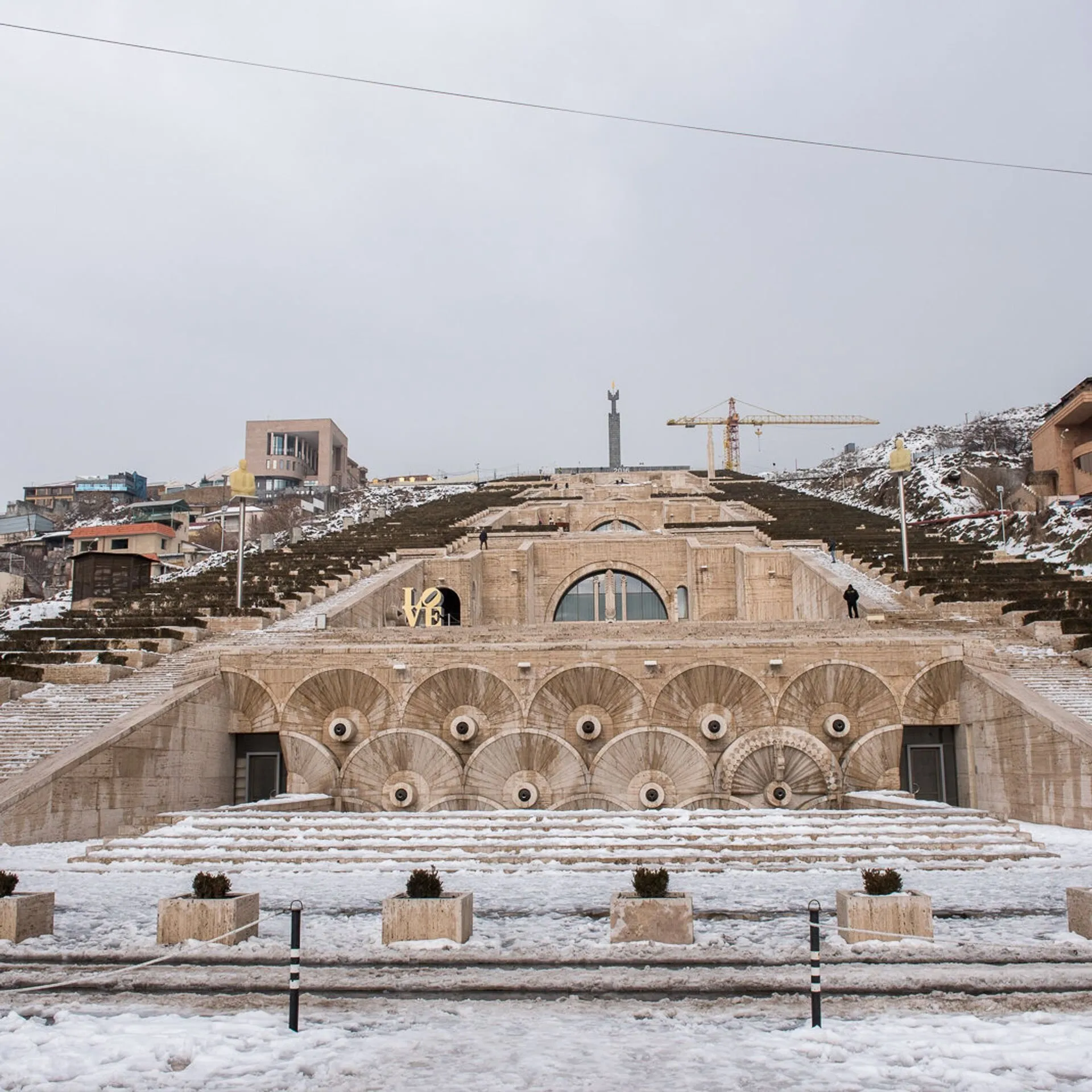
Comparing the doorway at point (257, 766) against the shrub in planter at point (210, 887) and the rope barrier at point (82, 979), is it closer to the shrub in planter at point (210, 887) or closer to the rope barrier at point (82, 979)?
the shrub in planter at point (210, 887)

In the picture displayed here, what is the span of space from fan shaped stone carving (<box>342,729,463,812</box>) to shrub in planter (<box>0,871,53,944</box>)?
8406mm

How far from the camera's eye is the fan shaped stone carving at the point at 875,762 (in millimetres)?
15453

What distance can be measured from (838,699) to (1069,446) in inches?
1287

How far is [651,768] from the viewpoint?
50.5 feet

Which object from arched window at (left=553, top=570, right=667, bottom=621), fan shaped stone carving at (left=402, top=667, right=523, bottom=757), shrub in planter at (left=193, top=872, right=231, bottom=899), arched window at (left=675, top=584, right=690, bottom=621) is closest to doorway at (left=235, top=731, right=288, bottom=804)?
fan shaped stone carving at (left=402, top=667, right=523, bottom=757)

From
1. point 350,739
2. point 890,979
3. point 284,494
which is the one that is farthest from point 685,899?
point 284,494

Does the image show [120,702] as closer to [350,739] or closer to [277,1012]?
[350,739]

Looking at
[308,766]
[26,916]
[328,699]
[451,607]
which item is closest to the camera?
[26,916]

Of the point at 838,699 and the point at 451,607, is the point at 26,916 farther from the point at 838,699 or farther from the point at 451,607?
the point at 451,607

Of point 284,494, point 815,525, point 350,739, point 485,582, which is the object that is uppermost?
point 284,494

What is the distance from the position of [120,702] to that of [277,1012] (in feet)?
36.1

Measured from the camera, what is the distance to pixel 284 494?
7975 cm

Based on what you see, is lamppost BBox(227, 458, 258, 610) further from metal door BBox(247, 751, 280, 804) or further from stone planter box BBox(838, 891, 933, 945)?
stone planter box BBox(838, 891, 933, 945)

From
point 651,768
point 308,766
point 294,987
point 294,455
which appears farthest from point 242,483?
point 294,455
